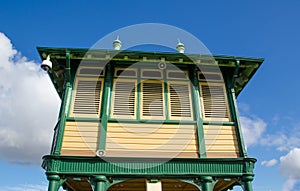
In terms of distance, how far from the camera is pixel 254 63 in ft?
29.7

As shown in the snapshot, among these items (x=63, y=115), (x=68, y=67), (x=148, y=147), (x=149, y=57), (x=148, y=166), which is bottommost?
(x=148, y=166)

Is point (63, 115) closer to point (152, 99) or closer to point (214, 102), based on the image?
point (152, 99)

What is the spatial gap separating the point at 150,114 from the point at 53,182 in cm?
337

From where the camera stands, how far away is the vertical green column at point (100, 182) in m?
7.20

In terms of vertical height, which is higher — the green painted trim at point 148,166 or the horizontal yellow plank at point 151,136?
the horizontal yellow plank at point 151,136

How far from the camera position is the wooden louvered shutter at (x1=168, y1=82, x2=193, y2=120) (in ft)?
28.1

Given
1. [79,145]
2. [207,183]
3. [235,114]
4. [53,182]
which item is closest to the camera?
[53,182]

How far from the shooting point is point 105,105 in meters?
8.36

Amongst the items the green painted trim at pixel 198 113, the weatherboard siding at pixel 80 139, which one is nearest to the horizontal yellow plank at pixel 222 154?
the green painted trim at pixel 198 113

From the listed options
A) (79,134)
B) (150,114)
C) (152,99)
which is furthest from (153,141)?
(79,134)

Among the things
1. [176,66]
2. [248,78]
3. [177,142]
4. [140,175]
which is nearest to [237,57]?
[248,78]

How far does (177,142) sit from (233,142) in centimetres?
176

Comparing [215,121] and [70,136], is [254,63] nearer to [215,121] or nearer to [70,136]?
[215,121]

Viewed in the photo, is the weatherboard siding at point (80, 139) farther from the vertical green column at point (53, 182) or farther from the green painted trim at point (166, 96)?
the green painted trim at point (166, 96)
